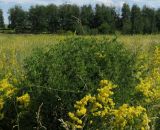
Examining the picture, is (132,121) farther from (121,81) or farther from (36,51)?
(36,51)

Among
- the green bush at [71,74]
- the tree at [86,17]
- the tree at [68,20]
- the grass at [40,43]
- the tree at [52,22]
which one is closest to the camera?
the green bush at [71,74]

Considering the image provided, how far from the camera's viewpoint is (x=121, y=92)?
4742mm

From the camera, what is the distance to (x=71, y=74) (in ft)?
15.6

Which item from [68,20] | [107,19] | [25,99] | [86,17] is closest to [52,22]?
[86,17]

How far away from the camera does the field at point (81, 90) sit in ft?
14.6

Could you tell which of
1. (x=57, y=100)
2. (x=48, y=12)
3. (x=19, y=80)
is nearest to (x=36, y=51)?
(x=19, y=80)

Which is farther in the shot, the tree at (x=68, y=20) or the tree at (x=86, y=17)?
the tree at (x=86, y=17)

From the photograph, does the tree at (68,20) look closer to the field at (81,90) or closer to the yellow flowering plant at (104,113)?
the field at (81,90)

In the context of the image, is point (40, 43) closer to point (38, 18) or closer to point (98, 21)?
point (98, 21)

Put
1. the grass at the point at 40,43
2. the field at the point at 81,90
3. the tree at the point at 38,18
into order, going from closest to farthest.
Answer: the field at the point at 81,90
the grass at the point at 40,43
the tree at the point at 38,18

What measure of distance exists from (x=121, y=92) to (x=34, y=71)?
35.8 inches

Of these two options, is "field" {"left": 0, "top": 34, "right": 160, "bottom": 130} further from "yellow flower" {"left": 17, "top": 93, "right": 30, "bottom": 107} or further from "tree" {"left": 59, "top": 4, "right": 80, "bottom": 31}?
"tree" {"left": 59, "top": 4, "right": 80, "bottom": 31}

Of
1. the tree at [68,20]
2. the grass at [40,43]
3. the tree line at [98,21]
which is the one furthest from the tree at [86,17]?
the tree at [68,20]

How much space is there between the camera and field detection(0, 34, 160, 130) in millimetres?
4445
